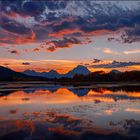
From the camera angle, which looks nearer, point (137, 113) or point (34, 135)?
point (34, 135)

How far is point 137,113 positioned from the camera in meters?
25.5

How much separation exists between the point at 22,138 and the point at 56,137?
1.79 meters

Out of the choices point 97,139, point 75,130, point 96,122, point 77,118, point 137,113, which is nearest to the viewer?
point 97,139

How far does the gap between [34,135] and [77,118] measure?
6885 millimetres

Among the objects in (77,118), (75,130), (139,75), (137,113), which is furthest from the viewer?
(139,75)

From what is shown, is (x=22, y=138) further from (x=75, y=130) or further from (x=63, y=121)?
(x=63, y=121)

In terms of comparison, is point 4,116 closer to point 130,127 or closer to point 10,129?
point 10,129

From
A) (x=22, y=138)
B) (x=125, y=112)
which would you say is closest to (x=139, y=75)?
(x=125, y=112)

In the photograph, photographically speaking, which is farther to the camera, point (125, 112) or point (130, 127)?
point (125, 112)

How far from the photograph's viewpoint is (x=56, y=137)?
1598 centimetres

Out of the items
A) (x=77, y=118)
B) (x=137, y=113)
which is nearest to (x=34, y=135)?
(x=77, y=118)

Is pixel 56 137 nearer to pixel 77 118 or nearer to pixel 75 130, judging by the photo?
pixel 75 130

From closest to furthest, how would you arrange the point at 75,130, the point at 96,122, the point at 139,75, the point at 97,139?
the point at 97,139, the point at 75,130, the point at 96,122, the point at 139,75

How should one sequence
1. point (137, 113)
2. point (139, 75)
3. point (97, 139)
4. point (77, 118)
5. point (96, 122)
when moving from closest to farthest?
point (97, 139), point (96, 122), point (77, 118), point (137, 113), point (139, 75)
